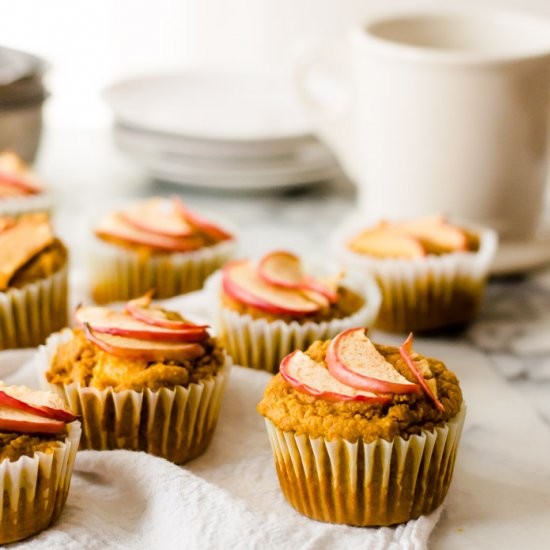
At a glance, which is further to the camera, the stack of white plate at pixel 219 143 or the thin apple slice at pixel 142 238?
the stack of white plate at pixel 219 143

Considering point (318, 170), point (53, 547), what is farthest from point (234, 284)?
point (318, 170)

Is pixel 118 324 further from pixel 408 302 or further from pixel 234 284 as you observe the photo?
pixel 408 302

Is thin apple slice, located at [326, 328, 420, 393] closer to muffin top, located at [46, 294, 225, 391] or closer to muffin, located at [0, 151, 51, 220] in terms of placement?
muffin top, located at [46, 294, 225, 391]

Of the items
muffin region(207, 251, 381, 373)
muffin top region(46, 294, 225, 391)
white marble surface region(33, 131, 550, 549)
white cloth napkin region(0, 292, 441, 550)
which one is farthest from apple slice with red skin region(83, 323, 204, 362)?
white marble surface region(33, 131, 550, 549)

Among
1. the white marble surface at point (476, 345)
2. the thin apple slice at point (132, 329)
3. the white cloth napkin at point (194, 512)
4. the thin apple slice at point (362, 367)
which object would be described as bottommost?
the white marble surface at point (476, 345)

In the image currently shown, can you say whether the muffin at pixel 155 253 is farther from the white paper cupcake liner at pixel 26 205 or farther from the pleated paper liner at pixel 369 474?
the pleated paper liner at pixel 369 474

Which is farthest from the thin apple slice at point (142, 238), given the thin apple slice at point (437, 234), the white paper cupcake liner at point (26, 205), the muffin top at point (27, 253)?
the thin apple slice at point (437, 234)
